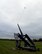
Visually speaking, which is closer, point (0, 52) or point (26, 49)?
point (0, 52)

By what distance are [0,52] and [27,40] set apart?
14.4 m

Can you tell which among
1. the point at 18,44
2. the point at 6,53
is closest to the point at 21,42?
the point at 18,44

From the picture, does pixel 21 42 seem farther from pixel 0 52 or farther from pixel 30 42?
pixel 0 52

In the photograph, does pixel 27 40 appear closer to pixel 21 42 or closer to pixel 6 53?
pixel 21 42

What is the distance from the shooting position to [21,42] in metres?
45.6

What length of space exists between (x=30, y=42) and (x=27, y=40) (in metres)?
0.81

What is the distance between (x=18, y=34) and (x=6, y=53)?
12.7 meters

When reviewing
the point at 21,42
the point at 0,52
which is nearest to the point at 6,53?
the point at 0,52

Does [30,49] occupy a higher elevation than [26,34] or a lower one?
lower

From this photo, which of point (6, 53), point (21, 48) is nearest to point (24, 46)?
point (21, 48)

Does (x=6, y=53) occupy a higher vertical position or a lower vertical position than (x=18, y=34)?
lower

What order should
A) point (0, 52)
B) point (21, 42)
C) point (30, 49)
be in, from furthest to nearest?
1. point (21, 42)
2. point (30, 49)
3. point (0, 52)

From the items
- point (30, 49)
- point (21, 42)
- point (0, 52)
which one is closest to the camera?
point (0, 52)

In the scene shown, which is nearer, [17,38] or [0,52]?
[0,52]
